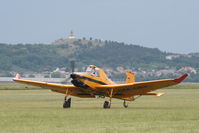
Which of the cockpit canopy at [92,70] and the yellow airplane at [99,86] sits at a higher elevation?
the cockpit canopy at [92,70]

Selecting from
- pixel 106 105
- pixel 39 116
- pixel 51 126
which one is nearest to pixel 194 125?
pixel 51 126

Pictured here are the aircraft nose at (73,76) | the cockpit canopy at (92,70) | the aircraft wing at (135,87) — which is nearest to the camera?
the aircraft nose at (73,76)

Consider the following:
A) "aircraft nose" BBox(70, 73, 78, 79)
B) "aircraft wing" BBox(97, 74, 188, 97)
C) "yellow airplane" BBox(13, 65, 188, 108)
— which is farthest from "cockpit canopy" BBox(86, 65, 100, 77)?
"aircraft nose" BBox(70, 73, 78, 79)

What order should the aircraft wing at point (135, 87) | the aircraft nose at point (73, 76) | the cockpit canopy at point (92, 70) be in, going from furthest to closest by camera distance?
the cockpit canopy at point (92, 70) < the aircraft wing at point (135, 87) < the aircraft nose at point (73, 76)

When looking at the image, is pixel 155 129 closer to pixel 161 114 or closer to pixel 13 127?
pixel 13 127

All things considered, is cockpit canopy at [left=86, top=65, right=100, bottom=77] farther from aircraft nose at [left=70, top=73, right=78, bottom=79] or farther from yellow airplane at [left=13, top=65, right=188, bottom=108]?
aircraft nose at [left=70, top=73, right=78, bottom=79]

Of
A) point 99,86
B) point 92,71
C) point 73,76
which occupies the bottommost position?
point 99,86

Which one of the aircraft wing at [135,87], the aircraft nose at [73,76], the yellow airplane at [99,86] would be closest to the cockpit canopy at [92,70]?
the yellow airplane at [99,86]

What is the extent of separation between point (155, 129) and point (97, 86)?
13396 mm

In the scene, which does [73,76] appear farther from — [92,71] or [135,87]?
[135,87]

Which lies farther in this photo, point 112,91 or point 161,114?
point 112,91

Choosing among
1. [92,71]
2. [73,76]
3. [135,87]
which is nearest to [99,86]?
[92,71]

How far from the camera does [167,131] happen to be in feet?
63.6

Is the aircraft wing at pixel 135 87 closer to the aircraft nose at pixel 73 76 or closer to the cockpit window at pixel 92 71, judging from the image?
the cockpit window at pixel 92 71
